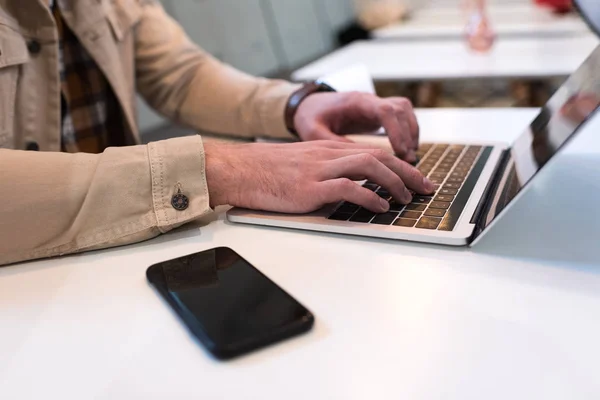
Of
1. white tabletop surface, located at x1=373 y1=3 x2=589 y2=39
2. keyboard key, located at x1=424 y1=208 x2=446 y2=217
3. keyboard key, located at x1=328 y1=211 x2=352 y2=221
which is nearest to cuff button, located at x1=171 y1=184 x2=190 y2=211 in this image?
keyboard key, located at x1=328 y1=211 x2=352 y2=221

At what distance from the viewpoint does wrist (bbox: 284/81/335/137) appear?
971 mm

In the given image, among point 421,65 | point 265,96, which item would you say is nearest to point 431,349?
point 265,96

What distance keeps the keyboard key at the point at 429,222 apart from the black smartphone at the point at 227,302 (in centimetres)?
18

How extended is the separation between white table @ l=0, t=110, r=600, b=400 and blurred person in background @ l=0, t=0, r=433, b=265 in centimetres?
5

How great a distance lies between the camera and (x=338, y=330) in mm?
474

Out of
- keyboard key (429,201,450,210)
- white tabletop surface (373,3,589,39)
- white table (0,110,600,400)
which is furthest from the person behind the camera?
white tabletop surface (373,3,589,39)

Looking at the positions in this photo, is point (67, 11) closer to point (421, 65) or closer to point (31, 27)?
point (31, 27)

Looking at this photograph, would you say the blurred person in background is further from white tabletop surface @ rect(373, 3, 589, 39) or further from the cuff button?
white tabletop surface @ rect(373, 3, 589, 39)

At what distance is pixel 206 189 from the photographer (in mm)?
678

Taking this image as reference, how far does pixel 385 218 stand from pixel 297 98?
15.3 inches

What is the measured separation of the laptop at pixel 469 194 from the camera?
59 cm

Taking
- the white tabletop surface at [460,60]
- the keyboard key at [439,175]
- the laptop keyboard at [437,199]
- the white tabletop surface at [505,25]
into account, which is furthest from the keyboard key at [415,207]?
the white tabletop surface at [505,25]

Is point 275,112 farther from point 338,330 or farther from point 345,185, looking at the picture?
point 338,330

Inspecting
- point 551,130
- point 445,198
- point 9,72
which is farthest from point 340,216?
point 9,72
